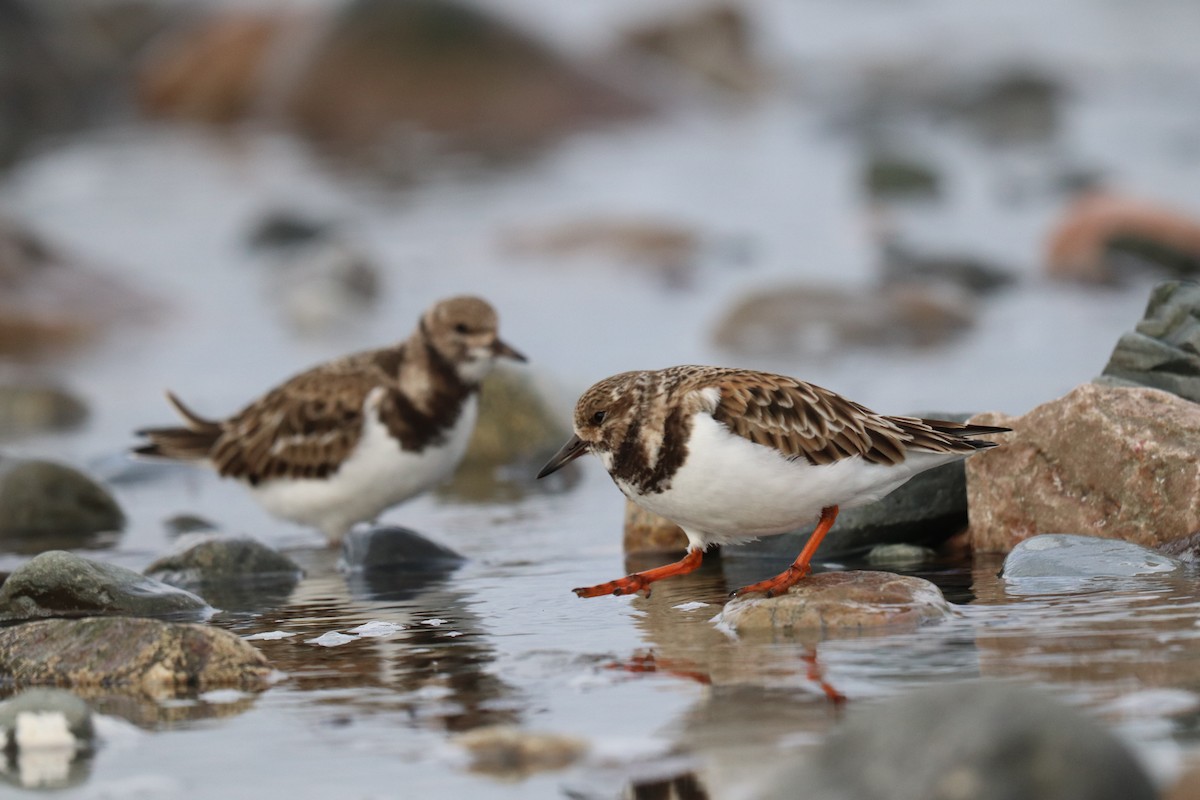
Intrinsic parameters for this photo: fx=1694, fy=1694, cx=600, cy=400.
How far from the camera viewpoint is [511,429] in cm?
840

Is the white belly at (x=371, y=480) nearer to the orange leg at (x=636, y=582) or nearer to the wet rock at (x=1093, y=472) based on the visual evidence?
the orange leg at (x=636, y=582)

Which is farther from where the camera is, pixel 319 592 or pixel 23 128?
pixel 23 128

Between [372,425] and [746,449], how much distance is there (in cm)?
225

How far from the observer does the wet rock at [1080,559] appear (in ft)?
16.5

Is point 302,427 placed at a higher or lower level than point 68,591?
higher

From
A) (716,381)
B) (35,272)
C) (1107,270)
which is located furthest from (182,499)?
(1107,270)

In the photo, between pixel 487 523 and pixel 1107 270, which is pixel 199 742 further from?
pixel 1107 270

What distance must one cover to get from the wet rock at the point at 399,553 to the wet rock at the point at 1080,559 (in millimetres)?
2142

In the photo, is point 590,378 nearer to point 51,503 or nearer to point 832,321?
point 832,321

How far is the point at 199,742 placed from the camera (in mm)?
3967

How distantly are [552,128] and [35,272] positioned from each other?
9.16 meters

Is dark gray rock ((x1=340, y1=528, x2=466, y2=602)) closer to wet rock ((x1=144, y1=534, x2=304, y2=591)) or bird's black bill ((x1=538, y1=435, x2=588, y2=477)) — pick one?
wet rock ((x1=144, y1=534, x2=304, y2=591))

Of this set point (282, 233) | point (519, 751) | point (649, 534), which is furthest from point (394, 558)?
point (282, 233)

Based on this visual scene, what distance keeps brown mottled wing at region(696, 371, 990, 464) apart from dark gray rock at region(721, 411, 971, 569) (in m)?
0.68
